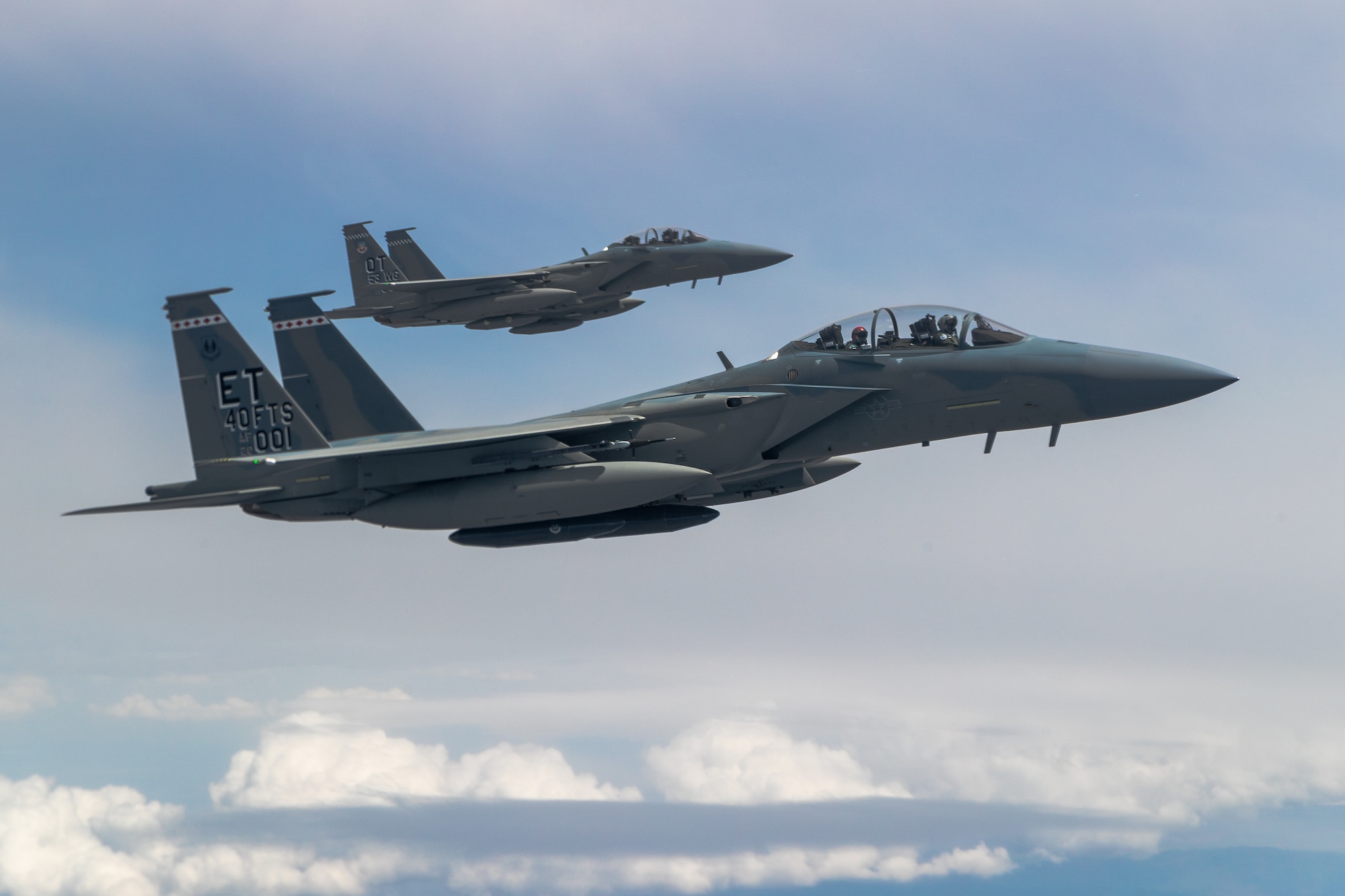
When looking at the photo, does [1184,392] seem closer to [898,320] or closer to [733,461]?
[898,320]

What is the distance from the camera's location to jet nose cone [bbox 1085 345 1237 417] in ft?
61.0

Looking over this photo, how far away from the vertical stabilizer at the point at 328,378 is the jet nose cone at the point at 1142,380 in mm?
13649

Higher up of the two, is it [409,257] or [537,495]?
[409,257]

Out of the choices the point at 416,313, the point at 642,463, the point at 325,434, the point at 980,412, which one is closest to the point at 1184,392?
the point at 980,412

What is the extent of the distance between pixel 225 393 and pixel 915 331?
13622 millimetres

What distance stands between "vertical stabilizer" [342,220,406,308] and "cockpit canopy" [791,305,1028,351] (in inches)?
911

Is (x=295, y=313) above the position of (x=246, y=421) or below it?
above

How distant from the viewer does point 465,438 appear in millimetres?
20594

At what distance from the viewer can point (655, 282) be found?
35.7m

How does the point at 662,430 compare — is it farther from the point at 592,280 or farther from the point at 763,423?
the point at 592,280

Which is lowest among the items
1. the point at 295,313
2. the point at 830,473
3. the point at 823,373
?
the point at 830,473

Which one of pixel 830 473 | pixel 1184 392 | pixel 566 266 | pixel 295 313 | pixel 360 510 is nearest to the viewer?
pixel 1184 392

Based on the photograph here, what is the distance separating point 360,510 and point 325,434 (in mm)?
3417

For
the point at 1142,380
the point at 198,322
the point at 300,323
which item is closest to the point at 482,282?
the point at 300,323
